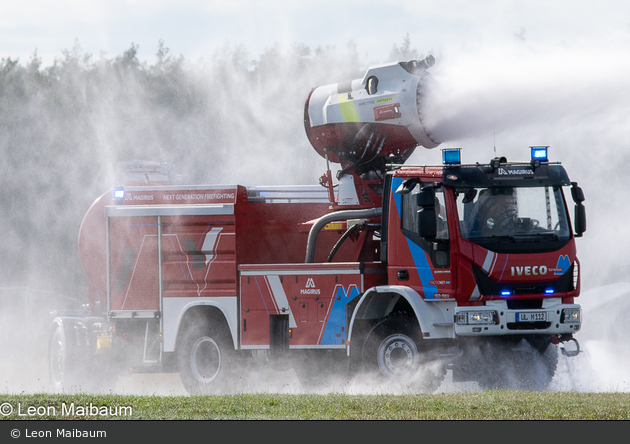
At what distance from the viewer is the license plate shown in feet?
34.9

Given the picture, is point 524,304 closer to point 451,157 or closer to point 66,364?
point 451,157

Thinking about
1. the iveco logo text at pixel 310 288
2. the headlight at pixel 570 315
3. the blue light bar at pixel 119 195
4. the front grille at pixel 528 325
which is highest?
the blue light bar at pixel 119 195

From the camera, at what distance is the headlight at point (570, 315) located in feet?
35.4

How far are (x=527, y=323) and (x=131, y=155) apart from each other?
869 inches

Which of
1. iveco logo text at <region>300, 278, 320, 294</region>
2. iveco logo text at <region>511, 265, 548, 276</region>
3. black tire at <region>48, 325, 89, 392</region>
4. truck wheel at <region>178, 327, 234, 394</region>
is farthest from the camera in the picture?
black tire at <region>48, 325, 89, 392</region>

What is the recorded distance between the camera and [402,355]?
11227 mm

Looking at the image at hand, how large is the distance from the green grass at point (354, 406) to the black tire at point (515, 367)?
0.98 m

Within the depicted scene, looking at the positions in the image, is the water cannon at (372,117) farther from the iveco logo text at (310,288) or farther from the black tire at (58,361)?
the black tire at (58,361)

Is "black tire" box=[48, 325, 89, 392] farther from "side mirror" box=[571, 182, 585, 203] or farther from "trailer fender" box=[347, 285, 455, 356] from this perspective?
"side mirror" box=[571, 182, 585, 203]

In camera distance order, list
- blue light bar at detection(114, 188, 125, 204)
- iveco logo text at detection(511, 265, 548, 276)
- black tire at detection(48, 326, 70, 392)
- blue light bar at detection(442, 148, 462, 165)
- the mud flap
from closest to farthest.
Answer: iveco logo text at detection(511, 265, 548, 276) → blue light bar at detection(442, 148, 462, 165) → the mud flap → blue light bar at detection(114, 188, 125, 204) → black tire at detection(48, 326, 70, 392)

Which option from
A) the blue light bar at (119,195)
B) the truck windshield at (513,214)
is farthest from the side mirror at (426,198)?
the blue light bar at (119,195)

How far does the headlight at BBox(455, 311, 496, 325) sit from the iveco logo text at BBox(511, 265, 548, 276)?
1.95 feet

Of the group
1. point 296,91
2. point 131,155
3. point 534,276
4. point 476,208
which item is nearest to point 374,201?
point 476,208

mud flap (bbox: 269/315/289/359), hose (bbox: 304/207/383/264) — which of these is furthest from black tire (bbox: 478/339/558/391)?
mud flap (bbox: 269/315/289/359)
